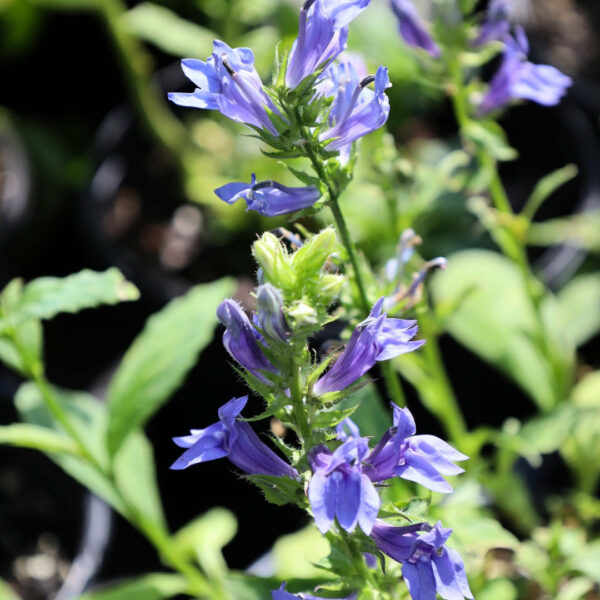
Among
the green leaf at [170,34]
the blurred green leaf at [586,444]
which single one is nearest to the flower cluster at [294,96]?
the blurred green leaf at [586,444]

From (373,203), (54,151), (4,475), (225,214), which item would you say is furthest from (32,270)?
(373,203)

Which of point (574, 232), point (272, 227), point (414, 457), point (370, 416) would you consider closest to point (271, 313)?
point (414, 457)

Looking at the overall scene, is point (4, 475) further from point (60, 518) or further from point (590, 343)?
point (590, 343)

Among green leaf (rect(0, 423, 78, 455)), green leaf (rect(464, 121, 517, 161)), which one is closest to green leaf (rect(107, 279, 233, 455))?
green leaf (rect(0, 423, 78, 455))

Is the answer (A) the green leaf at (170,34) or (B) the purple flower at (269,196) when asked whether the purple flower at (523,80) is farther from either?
(A) the green leaf at (170,34)

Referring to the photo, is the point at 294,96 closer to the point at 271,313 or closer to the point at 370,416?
the point at 271,313

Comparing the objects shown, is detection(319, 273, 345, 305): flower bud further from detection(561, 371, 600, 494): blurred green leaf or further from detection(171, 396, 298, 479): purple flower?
detection(561, 371, 600, 494): blurred green leaf
